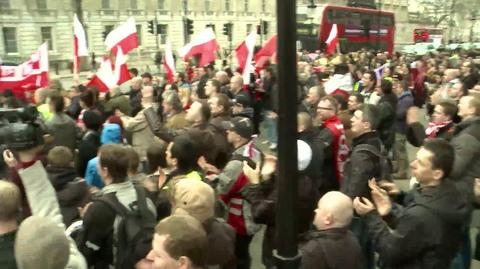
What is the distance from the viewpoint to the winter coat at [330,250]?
3.00m

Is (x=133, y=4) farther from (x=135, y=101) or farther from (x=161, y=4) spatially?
(x=135, y=101)

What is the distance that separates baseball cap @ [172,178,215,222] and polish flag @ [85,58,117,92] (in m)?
5.35

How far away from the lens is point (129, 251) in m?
3.24

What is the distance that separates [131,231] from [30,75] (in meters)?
6.13

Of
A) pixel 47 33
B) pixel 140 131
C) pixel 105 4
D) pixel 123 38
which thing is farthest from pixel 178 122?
pixel 105 4

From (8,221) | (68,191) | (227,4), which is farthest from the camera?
(227,4)

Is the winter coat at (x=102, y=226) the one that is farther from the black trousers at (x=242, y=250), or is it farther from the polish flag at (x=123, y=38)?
the polish flag at (x=123, y=38)

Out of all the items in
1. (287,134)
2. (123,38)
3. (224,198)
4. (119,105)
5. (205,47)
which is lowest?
(224,198)

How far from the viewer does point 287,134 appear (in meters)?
2.21

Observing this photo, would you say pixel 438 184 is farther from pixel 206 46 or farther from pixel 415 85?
pixel 415 85

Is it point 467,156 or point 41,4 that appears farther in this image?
point 41,4

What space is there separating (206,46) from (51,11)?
36.5 meters

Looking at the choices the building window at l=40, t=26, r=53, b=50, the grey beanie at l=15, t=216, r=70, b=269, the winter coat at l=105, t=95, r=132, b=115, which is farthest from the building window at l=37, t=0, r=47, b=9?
the grey beanie at l=15, t=216, r=70, b=269

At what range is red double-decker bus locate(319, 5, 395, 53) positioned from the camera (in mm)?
27953
